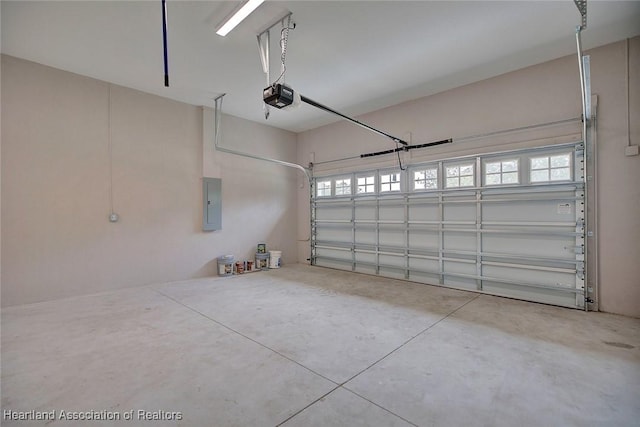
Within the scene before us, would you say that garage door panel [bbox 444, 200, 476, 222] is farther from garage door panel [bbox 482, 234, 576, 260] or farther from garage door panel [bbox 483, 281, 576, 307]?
garage door panel [bbox 483, 281, 576, 307]

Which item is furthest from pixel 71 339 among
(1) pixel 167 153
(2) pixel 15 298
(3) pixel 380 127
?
(3) pixel 380 127

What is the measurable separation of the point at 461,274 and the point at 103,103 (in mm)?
6294

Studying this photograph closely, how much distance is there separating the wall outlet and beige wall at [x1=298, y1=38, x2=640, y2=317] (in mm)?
50

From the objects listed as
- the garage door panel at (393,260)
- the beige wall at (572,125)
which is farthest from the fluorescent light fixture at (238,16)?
the garage door panel at (393,260)

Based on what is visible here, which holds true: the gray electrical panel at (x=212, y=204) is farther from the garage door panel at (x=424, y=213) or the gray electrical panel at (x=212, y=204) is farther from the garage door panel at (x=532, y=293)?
the garage door panel at (x=532, y=293)

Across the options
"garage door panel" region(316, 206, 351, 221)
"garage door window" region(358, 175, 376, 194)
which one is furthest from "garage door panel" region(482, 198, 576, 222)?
"garage door panel" region(316, 206, 351, 221)

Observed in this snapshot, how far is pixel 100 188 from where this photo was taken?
4.34m

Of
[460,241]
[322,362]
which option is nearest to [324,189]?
[460,241]

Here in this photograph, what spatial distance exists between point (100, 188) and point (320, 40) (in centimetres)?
392

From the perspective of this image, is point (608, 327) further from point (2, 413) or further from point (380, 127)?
point (2, 413)

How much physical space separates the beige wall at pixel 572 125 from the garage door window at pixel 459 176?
0.25m

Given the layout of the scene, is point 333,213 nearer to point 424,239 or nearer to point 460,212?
point 424,239

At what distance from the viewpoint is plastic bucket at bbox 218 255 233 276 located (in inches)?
217

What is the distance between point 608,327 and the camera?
3.00m
